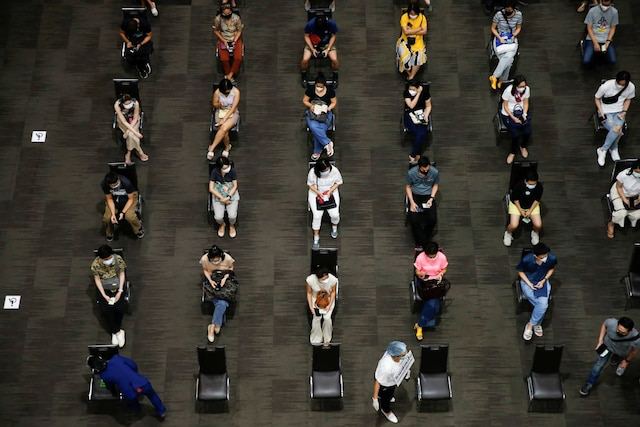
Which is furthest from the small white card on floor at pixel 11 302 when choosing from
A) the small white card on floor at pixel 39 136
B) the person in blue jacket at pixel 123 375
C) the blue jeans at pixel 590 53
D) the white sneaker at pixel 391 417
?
the blue jeans at pixel 590 53

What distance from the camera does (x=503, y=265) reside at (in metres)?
14.3

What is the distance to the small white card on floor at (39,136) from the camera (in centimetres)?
1555

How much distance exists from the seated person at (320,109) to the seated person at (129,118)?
2329 mm

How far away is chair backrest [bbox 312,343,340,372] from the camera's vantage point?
1287 centimetres

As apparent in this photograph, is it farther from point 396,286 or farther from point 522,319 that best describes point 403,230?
point 522,319

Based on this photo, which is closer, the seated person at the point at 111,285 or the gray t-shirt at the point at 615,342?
the gray t-shirt at the point at 615,342

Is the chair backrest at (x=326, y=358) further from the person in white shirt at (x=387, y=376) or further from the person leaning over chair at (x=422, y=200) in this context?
the person leaning over chair at (x=422, y=200)

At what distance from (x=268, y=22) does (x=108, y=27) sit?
250cm

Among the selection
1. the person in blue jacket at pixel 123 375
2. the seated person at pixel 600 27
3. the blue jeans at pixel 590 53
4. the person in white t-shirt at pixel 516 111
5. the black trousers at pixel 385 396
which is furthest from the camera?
the blue jeans at pixel 590 53

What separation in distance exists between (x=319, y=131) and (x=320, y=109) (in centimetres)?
31

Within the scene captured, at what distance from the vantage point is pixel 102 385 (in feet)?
42.9

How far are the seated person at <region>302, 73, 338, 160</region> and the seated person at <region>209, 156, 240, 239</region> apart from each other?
54.6 inches

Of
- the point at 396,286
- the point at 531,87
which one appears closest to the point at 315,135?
the point at 396,286

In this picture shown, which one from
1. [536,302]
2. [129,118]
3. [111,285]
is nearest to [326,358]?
[536,302]
